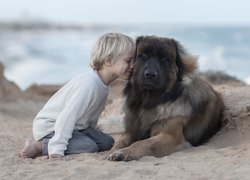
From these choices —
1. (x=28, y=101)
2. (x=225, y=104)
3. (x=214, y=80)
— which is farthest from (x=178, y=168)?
(x=214, y=80)

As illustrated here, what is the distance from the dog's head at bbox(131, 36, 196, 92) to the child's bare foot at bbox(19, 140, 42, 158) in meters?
1.21

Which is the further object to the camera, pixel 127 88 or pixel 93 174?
pixel 127 88

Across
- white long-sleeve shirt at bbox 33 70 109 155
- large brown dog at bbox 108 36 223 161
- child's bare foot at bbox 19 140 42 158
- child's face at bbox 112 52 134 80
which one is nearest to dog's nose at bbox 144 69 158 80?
large brown dog at bbox 108 36 223 161

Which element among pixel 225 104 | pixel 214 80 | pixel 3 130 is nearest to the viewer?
pixel 225 104

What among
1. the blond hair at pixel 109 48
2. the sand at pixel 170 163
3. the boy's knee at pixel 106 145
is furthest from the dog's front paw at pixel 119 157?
the blond hair at pixel 109 48

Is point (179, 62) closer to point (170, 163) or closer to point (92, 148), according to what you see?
point (92, 148)

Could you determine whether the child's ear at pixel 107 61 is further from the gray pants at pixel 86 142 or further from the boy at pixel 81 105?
the gray pants at pixel 86 142

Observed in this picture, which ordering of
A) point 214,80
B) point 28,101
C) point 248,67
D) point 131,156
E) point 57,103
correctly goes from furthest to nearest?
1. point 248,67
2. point 214,80
3. point 28,101
4. point 57,103
5. point 131,156

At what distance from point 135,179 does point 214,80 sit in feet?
31.7

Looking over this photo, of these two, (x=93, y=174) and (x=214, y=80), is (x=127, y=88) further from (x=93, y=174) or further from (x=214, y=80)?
(x=214, y=80)

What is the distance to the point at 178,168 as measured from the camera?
495 centimetres

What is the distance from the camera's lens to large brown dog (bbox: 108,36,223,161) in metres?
5.96

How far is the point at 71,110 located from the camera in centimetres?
581

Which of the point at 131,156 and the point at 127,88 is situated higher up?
the point at 127,88
